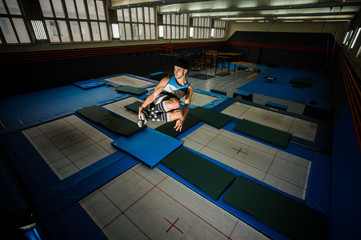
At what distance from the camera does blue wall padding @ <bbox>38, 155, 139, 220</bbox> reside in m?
2.39

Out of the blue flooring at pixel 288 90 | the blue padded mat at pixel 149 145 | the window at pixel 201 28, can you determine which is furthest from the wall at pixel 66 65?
the blue flooring at pixel 288 90

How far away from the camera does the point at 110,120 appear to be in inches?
178

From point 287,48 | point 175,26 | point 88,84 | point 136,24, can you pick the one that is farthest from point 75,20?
point 287,48

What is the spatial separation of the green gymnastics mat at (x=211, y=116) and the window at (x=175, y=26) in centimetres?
816

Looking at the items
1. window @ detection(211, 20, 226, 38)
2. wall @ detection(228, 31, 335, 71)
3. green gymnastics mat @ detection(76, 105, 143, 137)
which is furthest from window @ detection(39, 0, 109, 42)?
wall @ detection(228, 31, 335, 71)

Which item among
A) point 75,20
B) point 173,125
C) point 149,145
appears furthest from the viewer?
point 75,20

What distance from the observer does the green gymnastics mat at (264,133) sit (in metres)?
3.96

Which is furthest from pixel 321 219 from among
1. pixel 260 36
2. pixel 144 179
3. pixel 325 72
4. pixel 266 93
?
pixel 260 36

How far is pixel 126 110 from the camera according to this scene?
5.32 meters

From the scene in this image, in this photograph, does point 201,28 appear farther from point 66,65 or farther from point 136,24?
point 66,65

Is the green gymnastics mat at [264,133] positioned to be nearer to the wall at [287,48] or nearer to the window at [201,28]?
the window at [201,28]

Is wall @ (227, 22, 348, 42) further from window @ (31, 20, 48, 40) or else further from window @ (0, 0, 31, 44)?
window @ (0, 0, 31, 44)

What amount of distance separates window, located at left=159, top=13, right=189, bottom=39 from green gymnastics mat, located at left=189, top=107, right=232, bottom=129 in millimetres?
8161

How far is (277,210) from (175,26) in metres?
12.5
